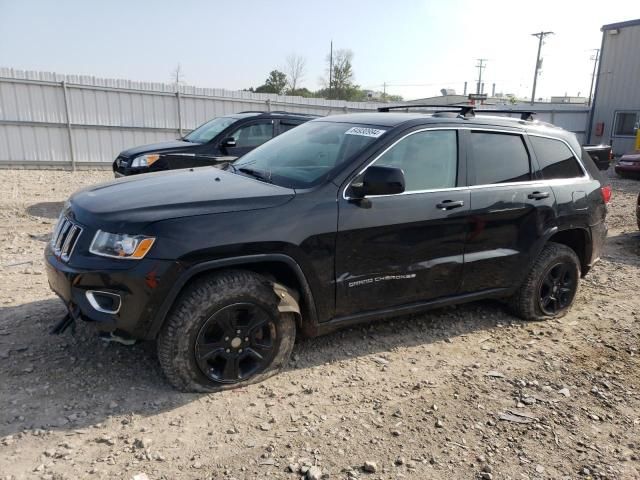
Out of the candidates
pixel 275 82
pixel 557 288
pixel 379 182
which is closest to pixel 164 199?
pixel 379 182

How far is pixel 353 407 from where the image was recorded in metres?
3.28

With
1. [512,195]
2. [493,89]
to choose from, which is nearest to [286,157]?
[512,195]

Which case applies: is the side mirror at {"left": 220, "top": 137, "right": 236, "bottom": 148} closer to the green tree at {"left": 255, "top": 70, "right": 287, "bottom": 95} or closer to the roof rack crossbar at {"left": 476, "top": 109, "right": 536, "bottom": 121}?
the roof rack crossbar at {"left": 476, "top": 109, "right": 536, "bottom": 121}

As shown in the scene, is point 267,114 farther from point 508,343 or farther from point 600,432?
point 600,432

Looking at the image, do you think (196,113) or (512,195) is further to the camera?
(196,113)

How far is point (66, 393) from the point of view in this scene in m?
3.24

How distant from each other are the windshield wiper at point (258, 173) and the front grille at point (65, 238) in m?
1.29

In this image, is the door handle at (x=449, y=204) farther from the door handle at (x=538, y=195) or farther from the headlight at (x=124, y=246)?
the headlight at (x=124, y=246)

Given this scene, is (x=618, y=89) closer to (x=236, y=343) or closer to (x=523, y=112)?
(x=523, y=112)

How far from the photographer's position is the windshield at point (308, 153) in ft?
12.1

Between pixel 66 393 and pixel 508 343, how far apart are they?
3.37 metres

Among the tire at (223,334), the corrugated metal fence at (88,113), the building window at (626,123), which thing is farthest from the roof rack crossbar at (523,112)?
the building window at (626,123)

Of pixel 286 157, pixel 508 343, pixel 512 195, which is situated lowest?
pixel 508 343

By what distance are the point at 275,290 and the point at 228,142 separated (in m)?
5.32
